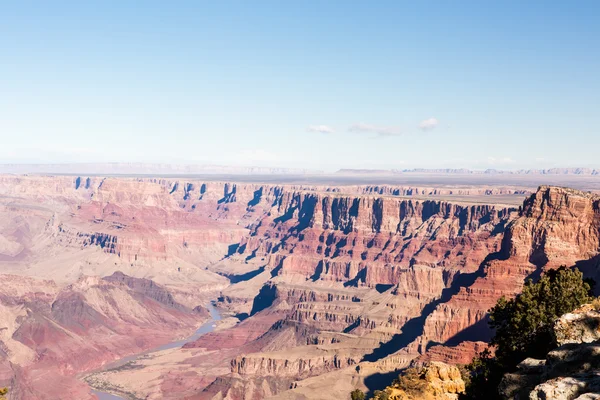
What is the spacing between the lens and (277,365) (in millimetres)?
149125

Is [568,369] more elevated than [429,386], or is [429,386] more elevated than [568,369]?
[568,369]

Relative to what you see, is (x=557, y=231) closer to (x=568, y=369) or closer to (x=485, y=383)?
(x=485, y=383)

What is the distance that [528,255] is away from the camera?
14300 centimetres

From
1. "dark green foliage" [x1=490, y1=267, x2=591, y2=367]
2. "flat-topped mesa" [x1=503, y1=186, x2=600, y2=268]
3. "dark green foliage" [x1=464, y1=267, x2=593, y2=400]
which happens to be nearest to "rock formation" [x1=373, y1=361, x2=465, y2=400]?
"dark green foliage" [x1=464, y1=267, x2=593, y2=400]

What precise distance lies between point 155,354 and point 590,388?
182 meters

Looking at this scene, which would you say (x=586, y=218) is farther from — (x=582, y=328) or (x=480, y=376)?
(x=582, y=328)

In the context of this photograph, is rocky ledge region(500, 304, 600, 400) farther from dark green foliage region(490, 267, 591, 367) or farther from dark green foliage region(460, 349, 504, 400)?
dark green foliage region(490, 267, 591, 367)

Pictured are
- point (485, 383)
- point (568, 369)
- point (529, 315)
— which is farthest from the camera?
point (529, 315)

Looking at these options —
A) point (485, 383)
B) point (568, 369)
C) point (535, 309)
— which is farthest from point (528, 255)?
point (568, 369)

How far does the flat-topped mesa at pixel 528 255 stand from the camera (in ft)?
455

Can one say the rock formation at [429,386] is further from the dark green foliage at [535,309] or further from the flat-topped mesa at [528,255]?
the flat-topped mesa at [528,255]

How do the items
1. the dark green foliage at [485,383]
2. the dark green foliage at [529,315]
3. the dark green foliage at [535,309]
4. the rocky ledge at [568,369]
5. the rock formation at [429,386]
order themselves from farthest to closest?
the dark green foliage at [535,309] → the dark green foliage at [529,315] → the dark green foliage at [485,383] → the rock formation at [429,386] → the rocky ledge at [568,369]

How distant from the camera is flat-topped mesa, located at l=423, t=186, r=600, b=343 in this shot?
455 feet

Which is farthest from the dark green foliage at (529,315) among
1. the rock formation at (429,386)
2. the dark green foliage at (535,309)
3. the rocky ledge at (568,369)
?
the rocky ledge at (568,369)
